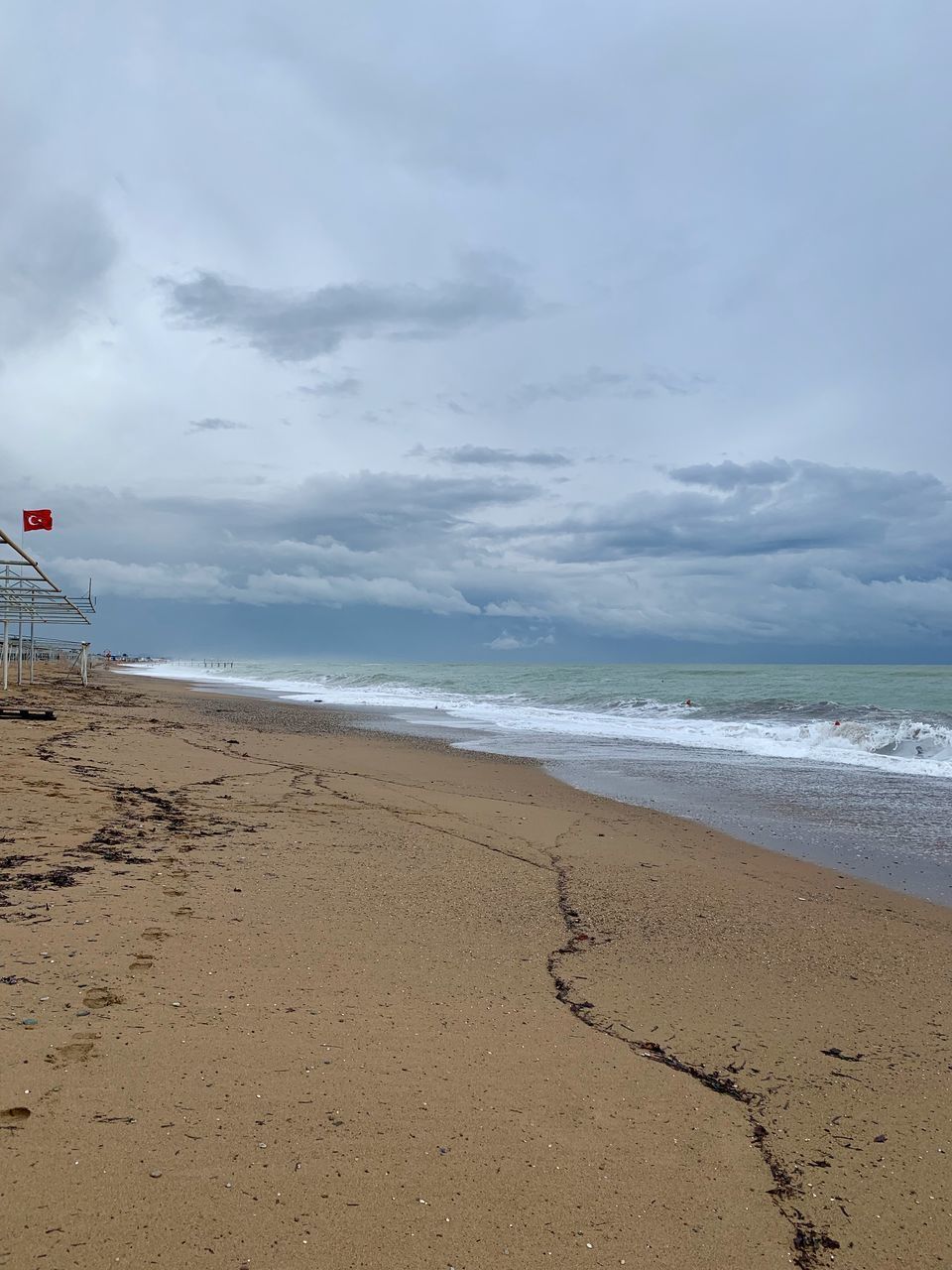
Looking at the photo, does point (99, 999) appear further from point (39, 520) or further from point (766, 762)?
point (39, 520)

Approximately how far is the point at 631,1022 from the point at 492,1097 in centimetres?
103

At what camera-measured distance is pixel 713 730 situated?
23484mm

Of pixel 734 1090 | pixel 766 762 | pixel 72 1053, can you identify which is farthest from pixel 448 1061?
pixel 766 762

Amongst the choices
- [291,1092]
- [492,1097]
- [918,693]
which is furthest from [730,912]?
[918,693]

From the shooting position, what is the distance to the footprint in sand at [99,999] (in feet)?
11.0

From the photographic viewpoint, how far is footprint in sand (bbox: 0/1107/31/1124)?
2.52 meters

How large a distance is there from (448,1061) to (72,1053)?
1.43 meters

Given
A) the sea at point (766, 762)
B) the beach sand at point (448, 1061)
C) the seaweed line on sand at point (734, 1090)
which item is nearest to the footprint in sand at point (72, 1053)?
the beach sand at point (448, 1061)

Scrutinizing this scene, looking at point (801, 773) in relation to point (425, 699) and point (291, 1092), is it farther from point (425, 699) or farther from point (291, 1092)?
point (425, 699)

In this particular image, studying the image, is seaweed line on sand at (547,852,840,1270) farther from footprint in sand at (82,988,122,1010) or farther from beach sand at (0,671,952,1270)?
footprint in sand at (82,988,122,1010)

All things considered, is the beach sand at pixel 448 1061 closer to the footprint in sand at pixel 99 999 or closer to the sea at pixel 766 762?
the footprint in sand at pixel 99 999

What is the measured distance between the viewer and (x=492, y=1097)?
299cm

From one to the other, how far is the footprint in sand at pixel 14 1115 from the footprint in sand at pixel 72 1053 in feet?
0.90

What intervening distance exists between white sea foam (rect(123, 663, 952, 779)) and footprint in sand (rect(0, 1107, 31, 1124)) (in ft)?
50.8
